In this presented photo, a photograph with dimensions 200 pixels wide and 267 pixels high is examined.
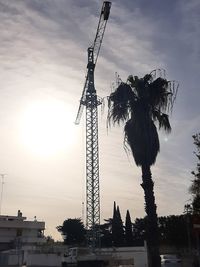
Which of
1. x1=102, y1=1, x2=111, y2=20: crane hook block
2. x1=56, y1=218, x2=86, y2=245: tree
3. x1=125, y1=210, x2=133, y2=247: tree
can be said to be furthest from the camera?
x1=56, y1=218, x2=86, y2=245: tree

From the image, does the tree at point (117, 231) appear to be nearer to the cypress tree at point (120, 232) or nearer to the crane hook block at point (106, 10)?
the cypress tree at point (120, 232)

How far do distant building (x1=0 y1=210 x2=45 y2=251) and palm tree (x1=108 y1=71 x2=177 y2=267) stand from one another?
6007 centimetres

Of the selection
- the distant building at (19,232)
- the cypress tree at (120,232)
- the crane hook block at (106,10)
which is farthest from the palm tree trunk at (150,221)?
the cypress tree at (120,232)

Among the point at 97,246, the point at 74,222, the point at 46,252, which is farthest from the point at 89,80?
the point at 74,222

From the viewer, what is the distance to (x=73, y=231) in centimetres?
13700

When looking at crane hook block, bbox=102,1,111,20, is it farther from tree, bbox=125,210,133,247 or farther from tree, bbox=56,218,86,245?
tree, bbox=56,218,86,245

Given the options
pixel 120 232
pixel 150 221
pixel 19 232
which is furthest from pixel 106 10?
pixel 150 221

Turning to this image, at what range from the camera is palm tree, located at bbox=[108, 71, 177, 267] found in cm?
2498

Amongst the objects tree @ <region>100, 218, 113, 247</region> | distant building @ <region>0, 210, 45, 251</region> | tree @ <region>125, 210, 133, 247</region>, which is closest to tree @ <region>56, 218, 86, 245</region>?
tree @ <region>100, 218, 113, 247</region>

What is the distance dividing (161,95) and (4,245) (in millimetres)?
65830

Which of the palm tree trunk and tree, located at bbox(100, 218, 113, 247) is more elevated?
tree, located at bbox(100, 218, 113, 247)

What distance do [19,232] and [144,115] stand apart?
6728 centimetres

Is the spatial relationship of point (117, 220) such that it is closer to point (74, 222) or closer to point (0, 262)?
point (74, 222)

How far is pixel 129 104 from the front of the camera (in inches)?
1050
